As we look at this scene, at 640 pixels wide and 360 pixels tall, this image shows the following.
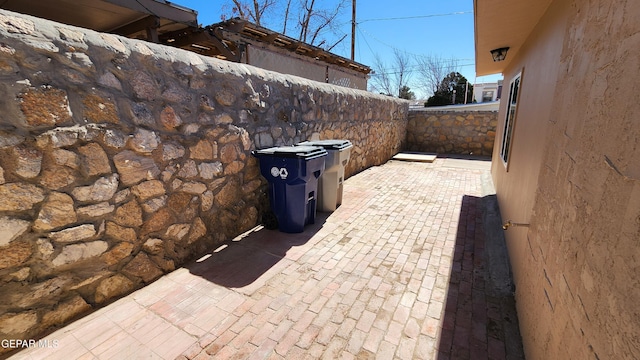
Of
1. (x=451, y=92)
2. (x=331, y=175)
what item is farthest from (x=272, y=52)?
(x=451, y=92)

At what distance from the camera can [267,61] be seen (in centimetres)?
751

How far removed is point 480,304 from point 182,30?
767cm

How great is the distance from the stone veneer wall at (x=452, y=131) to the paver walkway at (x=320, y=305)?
297 inches

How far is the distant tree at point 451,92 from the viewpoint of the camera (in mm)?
22891

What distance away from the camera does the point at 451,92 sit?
77.6 feet

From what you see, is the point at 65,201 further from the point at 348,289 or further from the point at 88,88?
the point at 348,289

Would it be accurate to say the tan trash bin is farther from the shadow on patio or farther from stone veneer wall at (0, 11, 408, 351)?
stone veneer wall at (0, 11, 408, 351)

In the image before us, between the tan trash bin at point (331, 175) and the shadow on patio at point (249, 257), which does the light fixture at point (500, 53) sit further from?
the shadow on patio at point (249, 257)

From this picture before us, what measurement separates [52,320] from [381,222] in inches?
141

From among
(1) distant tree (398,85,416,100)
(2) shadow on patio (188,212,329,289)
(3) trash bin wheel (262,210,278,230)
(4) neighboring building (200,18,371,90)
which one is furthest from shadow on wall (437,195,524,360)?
(1) distant tree (398,85,416,100)

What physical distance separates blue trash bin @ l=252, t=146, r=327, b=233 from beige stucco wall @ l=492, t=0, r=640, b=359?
226 centimetres

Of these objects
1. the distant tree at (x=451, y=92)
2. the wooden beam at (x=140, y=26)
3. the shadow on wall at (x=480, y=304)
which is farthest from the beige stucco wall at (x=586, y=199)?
the distant tree at (x=451, y=92)

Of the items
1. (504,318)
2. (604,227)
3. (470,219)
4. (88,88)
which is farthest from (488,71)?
(88,88)

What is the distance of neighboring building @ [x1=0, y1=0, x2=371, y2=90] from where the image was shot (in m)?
4.82
